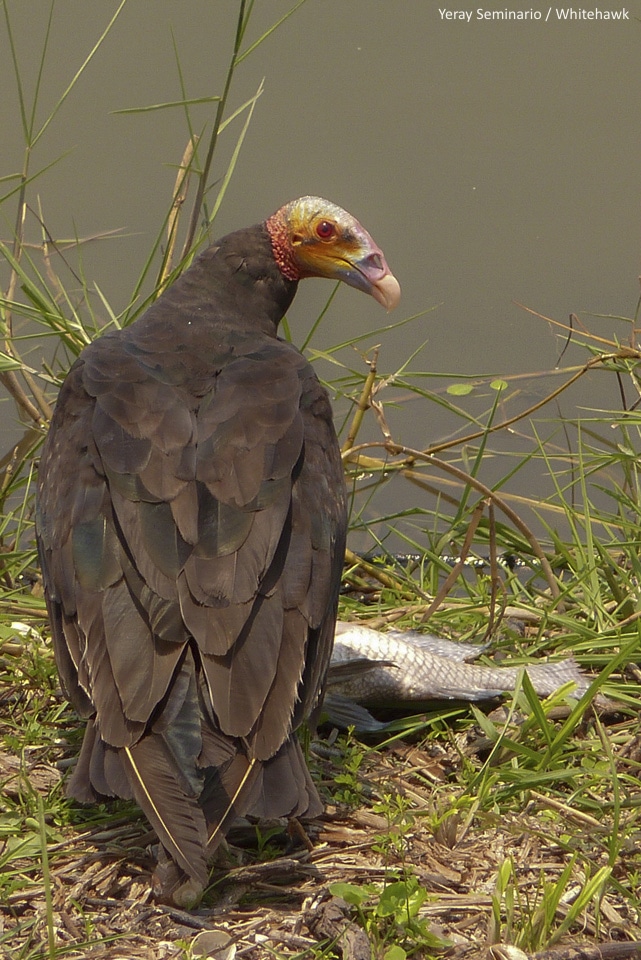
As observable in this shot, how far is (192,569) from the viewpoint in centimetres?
261

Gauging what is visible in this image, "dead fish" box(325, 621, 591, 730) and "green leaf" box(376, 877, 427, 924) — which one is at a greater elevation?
"dead fish" box(325, 621, 591, 730)

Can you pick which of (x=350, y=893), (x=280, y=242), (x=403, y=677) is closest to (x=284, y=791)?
(x=350, y=893)

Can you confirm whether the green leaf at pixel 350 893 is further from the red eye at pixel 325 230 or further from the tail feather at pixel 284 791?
the red eye at pixel 325 230

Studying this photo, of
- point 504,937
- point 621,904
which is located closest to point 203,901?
point 504,937

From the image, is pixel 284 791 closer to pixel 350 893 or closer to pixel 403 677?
pixel 350 893

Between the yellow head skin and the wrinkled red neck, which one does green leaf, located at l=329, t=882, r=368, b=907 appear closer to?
the yellow head skin

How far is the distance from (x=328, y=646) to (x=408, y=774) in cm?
49

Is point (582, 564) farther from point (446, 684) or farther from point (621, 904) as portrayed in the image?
point (621, 904)

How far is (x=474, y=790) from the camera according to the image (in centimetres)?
296

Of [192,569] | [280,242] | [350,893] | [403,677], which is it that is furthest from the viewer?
[280,242]

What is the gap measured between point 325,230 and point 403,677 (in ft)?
4.99

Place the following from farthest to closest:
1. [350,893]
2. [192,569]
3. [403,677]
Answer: [403,677] → [192,569] → [350,893]

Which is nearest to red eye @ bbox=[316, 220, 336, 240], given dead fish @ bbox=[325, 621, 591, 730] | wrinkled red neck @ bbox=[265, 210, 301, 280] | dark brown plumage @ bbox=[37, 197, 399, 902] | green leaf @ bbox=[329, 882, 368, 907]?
wrinkled red neck @ bbox=[265, 210, 301, 280]

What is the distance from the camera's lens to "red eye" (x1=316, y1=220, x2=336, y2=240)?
3.98 m
